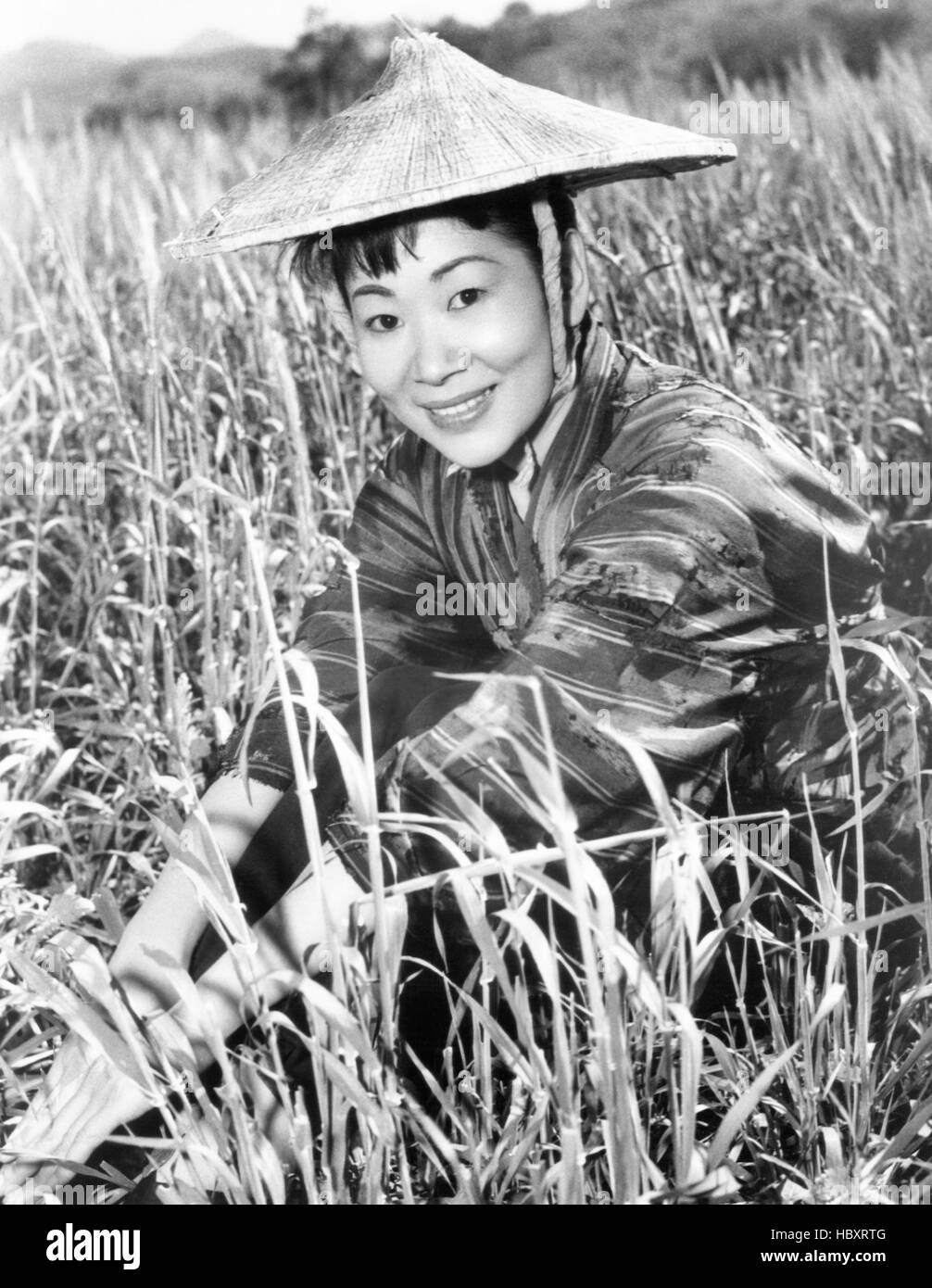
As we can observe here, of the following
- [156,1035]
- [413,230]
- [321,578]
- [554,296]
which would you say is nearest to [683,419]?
[554,296]

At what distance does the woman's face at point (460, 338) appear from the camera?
1.26 m

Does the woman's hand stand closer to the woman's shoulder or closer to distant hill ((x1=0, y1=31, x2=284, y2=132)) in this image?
the woman's shoulder

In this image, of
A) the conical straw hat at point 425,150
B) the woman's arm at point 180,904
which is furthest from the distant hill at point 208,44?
the woman's arm at point 180,904

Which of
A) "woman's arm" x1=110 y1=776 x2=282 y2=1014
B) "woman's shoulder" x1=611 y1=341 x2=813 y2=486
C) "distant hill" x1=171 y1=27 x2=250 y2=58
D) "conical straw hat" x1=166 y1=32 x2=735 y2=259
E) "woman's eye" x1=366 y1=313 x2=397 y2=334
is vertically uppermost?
"distant hill" x1=171 y1=27 x2=250 y2=58

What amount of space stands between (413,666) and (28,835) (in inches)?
19.4

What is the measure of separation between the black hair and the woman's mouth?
0.12 metres

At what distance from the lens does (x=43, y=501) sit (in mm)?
1718

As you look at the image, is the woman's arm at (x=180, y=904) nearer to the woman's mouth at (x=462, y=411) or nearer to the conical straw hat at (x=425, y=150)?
the woman's mouth at (x=462, y=411)

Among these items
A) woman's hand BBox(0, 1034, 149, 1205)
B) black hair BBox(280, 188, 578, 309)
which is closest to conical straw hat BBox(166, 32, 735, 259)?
black hair BBox(280, 188, 578, 309)

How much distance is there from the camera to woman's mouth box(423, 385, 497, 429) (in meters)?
1.31

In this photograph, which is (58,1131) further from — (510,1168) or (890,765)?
(890,765)

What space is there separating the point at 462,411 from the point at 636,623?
29 centimetres

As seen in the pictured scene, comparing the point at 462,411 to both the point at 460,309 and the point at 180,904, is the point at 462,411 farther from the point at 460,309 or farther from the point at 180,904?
the point at 180,904

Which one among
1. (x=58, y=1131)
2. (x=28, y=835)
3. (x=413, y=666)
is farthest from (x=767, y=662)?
(x=28, y=835)
